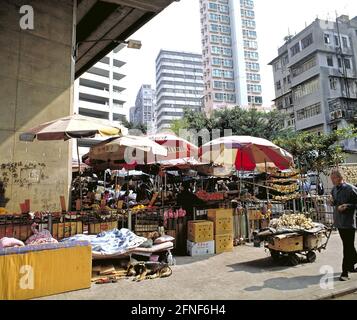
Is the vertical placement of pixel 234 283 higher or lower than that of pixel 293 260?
lower

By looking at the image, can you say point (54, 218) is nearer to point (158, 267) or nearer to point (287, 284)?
point (158, 267)

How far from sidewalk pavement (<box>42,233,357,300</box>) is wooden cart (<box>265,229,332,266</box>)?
206mm

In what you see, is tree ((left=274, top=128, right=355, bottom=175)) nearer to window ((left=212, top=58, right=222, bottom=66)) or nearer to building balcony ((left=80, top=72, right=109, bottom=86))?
building balcony ((left=80, top=72, right=109, bottom=86))

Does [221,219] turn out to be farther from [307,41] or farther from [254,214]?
[307,41]

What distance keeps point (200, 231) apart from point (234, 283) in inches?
91.7

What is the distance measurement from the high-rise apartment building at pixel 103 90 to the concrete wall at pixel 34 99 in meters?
49.7

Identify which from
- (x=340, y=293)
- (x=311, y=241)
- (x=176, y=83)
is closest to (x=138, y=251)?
(x=340, y=293)

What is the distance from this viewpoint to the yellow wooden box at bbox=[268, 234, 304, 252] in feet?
20.7

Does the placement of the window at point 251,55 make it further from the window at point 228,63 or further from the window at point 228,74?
the window at point 228,74

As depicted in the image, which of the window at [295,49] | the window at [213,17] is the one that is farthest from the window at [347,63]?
the window at [213,17]

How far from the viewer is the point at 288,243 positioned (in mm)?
6328
